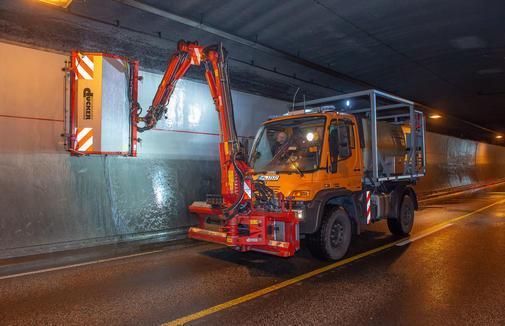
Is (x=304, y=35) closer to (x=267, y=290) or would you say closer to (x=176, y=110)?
(x=176, y=110)

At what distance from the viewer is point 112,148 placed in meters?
8.08

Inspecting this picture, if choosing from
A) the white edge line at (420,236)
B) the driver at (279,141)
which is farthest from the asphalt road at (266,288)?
the driver at (279,141)

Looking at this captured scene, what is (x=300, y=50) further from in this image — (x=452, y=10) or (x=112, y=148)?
(x=112, y=148)

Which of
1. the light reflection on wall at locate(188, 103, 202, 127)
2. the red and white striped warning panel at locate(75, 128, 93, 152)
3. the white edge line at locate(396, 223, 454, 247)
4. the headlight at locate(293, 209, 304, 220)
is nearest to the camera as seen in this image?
the headlight at locate(293, 209, 304, 220)

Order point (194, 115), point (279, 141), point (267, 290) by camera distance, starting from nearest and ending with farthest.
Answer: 1. point (267, 290)
2. point (279, 141)
3. point (194, 115)

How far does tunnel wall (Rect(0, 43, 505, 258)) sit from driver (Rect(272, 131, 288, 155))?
10.7 ft

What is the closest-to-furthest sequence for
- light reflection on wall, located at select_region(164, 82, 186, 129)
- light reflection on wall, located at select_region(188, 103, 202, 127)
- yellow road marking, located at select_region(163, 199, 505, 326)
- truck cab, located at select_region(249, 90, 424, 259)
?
yellow road marking, located at select_region(163, 199, 505, 326)
truck cab, located at select_region(249, 90, 424, 259)
light reflection on wall, located at select_region(164, 82, 186, 129)
light reflection on wall, located at select_region(188, 103, 202, 127)

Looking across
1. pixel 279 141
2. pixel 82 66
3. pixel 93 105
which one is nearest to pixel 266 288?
pixel 279 141

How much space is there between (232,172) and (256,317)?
9.58 feet

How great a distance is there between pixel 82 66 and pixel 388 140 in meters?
7.02

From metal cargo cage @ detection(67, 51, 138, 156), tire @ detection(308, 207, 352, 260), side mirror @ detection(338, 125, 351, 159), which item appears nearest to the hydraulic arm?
tire @ detection(308, 207, 352, 260)

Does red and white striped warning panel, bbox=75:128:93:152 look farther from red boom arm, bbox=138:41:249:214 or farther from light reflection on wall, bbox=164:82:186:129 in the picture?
light reflection on wall, bbox=164:82:186:129

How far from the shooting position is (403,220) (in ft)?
30.6

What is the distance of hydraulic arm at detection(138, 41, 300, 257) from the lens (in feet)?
19.8
